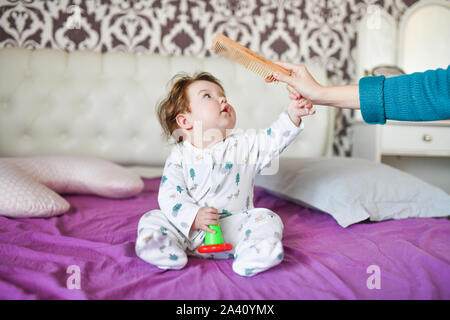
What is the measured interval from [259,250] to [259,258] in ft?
0.06

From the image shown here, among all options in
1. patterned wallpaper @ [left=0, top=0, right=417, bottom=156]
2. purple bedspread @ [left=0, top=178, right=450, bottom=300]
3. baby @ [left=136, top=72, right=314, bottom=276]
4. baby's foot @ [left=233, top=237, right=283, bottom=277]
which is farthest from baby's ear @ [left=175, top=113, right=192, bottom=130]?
patterned wallpaper @ [left=0, top=0, right=417, bottom=156]

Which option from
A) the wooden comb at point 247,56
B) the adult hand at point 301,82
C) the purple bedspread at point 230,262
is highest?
the wooden comb at point 247,56

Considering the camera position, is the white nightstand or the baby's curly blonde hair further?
the white nightstand

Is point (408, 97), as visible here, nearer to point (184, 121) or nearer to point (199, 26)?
point (184, 121)

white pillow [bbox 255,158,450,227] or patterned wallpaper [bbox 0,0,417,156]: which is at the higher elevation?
patterned wallpaper [bbox 0,0,417,156]

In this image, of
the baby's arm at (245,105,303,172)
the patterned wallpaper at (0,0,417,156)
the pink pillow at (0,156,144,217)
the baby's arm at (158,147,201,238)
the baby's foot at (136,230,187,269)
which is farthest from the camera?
the patterned wallpaper at (0,0,417,156)

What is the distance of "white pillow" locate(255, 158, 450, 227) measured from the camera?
1137 millimetres

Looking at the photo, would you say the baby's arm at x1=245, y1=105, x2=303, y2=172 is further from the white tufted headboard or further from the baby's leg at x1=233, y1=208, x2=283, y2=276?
the white tufted headboard

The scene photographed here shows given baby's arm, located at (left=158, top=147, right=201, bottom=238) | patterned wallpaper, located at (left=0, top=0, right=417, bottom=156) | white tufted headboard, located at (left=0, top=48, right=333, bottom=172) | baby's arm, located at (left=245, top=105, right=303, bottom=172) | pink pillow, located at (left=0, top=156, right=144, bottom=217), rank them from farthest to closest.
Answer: patterned wallpaper, located at (left=0, top=0, right=417, bottom=156) → white tufted headboard, located at (left=0, top=48, right=333, bottom=172) → pink pillow, located at (left=0, top=156, right=144, bottom=217) → baby's arm, located at (left=245, top=105, right=303, bottom=172) → baby's arm, located at (left=158, top=147, right=201, bottom=238)

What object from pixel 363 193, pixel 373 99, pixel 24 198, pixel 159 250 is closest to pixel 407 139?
pixel 363 193

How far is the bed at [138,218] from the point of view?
0.67 meters

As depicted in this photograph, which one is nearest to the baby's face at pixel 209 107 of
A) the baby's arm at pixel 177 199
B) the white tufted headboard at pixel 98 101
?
the baby's arm at pixel 177 199

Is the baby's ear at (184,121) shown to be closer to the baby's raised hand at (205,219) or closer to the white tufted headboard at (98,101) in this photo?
the baby's raised hand at (205,219)
